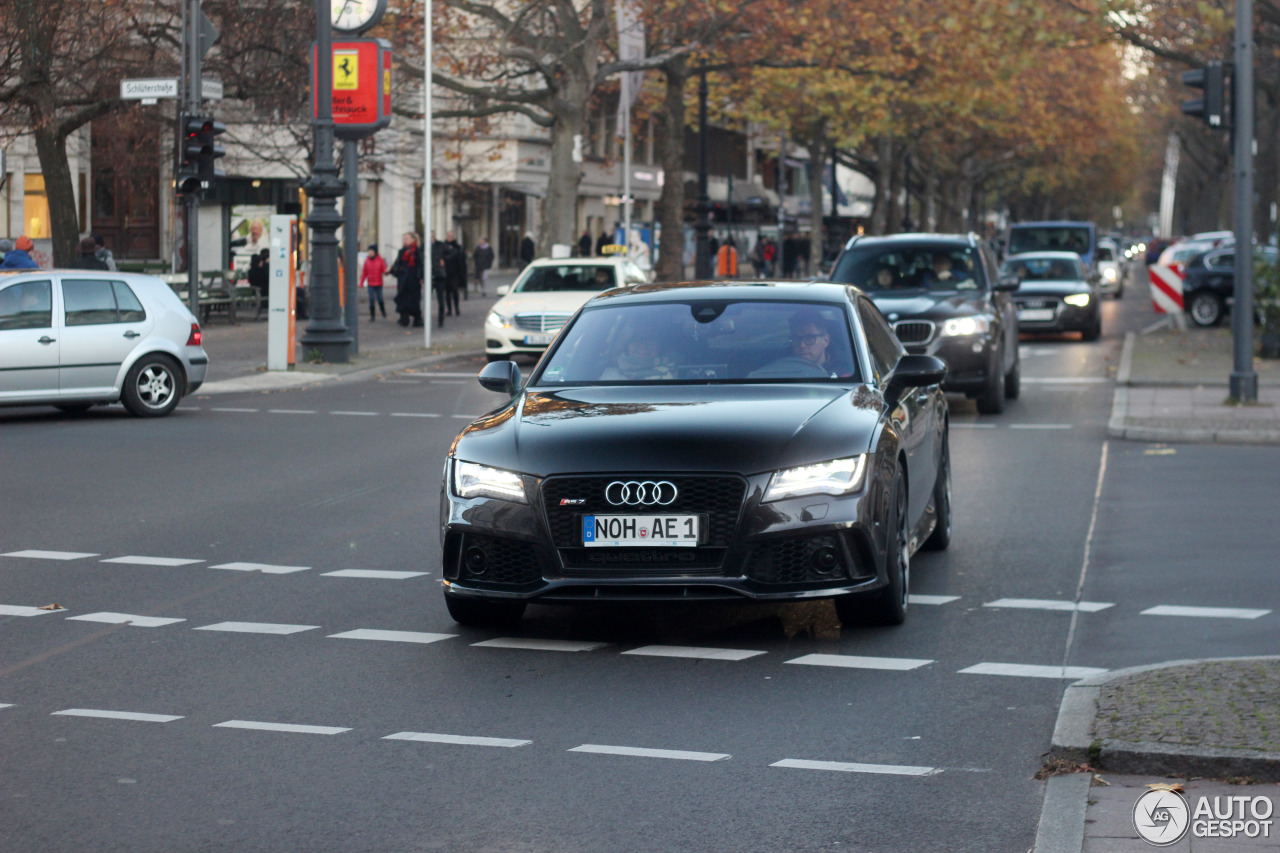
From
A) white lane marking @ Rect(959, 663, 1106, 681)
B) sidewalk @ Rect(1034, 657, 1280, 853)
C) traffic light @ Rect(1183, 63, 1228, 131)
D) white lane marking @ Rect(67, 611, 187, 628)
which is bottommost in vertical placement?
white lane marking @ Rect(67, 611, 187, 628)

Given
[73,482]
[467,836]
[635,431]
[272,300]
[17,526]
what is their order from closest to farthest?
[467,836] → [635,431] → [17,526] → [73,482] → [272,300]

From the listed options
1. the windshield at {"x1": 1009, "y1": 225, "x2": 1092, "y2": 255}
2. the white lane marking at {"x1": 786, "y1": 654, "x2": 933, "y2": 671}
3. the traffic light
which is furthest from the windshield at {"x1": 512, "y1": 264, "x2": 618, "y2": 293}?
the windshield at {"x1": 1009, "y1": 225, "x2": 1092, "y2": 255}

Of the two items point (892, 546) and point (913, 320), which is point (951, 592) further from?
point (913, 320)

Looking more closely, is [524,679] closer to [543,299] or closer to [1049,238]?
[543,299]

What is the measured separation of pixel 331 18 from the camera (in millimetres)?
25719

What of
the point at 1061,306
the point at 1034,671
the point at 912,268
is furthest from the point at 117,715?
the point at 1061,306

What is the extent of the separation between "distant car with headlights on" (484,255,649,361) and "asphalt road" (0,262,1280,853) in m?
13.2

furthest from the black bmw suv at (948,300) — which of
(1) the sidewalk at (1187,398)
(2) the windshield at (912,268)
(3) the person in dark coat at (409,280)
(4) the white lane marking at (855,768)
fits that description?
(3) the person in dark coat at (409,280)

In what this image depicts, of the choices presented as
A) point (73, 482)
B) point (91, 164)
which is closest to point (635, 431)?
point (73, 482)

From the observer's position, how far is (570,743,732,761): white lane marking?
19.2ft

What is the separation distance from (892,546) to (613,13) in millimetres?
28327

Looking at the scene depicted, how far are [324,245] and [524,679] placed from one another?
1966cm

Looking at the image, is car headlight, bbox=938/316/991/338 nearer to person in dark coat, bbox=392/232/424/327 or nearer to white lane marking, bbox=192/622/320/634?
white lane marking, bbox=192/622/320/634

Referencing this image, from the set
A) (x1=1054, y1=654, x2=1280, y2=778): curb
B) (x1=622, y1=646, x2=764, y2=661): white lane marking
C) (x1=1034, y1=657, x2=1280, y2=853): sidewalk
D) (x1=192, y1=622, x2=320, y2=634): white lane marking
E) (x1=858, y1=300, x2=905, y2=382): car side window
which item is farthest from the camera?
(x1=858, y1=300, x2=905, y2=382): car side window
